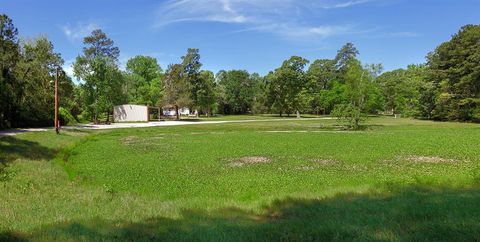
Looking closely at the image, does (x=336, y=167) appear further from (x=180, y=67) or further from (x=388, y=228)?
(x=180, y=67)

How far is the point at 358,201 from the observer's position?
9.52 m

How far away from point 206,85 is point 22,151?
7800cm

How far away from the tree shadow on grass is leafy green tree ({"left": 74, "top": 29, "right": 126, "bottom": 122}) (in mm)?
38102

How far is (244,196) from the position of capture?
11.9 metres

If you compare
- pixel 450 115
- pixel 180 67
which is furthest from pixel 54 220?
pixel 180 67

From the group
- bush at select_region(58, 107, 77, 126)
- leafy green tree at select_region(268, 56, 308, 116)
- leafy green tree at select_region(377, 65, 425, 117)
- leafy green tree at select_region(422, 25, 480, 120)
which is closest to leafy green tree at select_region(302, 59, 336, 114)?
leafy green tree at select_region(268, 56, 308, 116)

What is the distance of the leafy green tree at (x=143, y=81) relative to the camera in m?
97.9

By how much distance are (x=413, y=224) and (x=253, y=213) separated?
3587mm

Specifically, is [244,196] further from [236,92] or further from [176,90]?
[236,92]

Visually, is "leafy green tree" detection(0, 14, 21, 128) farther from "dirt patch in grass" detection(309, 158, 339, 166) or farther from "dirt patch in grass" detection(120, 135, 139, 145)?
"dirt patch in grass" detection(309, 158, 339, 166)

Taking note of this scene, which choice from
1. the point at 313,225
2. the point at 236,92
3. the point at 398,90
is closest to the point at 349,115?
the point at 313,225

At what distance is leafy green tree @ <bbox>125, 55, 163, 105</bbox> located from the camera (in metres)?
97.9

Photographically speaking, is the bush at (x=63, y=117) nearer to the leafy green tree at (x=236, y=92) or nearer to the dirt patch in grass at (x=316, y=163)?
the dirt patch in grass at (x=316, y=163)

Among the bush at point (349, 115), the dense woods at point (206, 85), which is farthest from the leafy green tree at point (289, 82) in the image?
the bush at point (349, 115)
